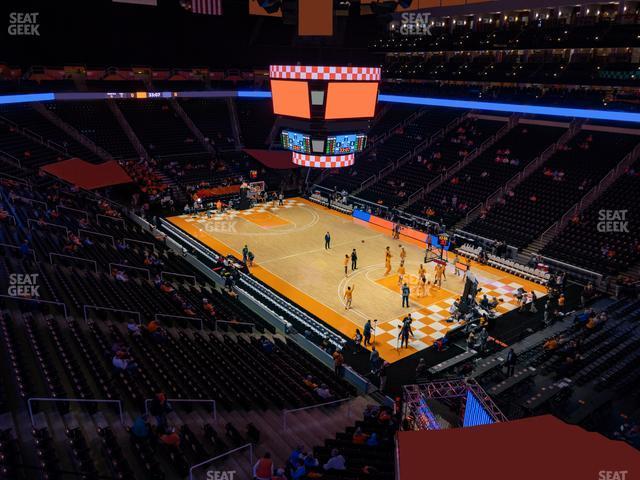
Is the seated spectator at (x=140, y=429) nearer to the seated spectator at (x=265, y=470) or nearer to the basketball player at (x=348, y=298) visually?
the seated spectator at (x=265, y=470)

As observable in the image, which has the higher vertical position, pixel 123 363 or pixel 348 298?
pixel 123 363

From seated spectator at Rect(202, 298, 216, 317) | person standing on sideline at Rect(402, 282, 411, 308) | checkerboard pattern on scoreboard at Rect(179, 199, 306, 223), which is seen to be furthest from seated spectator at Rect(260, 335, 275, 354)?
checkerboard pattern on scoreboard at Rect(179, 199, 306, 223)

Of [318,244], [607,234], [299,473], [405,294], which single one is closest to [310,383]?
[299,473]

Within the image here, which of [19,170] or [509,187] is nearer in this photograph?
[19,170]

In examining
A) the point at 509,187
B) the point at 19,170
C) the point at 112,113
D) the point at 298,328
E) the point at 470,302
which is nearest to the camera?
the point at 298,328

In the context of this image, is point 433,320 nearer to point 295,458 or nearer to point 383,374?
point 383,374

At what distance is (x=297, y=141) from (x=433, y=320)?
8983 mm

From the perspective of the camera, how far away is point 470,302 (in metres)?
19.7

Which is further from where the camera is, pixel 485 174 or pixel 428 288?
pixel 485 174

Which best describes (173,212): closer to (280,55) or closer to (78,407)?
(280,55)

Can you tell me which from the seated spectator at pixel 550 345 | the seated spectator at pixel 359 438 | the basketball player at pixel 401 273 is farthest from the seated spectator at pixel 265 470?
the basketball player at pixel 401 273

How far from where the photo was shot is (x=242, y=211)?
35.5 m

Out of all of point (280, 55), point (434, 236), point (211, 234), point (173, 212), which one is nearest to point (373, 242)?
point (434, 236)

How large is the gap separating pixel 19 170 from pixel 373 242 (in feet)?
69.9
